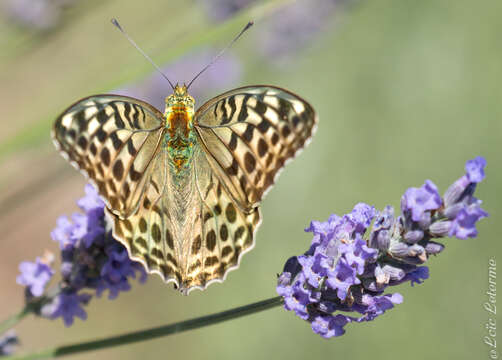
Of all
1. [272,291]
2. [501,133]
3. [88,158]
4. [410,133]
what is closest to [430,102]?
[410,133]

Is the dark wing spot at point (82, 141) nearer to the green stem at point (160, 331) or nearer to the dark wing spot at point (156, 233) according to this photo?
the dark wing spot at point (156, 233)

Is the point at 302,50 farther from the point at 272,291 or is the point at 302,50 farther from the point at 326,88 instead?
the point at 272,291

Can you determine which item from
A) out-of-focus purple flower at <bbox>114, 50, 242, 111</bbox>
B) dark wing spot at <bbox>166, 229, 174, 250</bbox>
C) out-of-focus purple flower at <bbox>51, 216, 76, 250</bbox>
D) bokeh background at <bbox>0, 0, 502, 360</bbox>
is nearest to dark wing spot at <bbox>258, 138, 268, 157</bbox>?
dark wing spot at <bbox>166, 229, 174, 250</bbox>

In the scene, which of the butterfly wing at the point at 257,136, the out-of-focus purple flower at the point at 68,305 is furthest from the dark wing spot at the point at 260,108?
the out-of-focus purple flower at the point at 68,305

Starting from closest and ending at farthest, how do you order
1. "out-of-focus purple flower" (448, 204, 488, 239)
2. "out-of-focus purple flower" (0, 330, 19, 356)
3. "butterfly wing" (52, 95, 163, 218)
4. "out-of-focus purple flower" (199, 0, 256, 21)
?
"out-of-focus purple flower" (448, 204, 488, 239)
"butterfly wing" (52, 95, 163, 218)
"out-of-focus purple flower" (0, 330, 19, 356)
"out-of-focus purple flower" (199, 0, 256, 21)

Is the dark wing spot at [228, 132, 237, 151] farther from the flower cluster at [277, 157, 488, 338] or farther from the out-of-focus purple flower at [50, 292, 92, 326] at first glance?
the out-of-focus purple flower at [50, 292, 92, 326]

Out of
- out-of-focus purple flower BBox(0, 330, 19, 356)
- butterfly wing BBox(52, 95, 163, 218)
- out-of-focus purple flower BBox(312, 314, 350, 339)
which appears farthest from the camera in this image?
out-of-focus purple flower BBox(0, 330, 19, 356)
